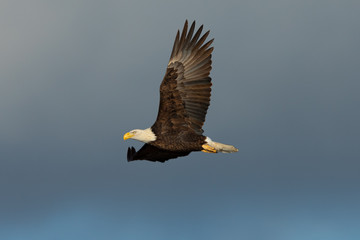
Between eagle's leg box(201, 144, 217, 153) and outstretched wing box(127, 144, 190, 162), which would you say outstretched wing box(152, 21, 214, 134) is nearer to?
eagle's leg box(201, 144, 217, 153)

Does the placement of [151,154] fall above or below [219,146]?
below

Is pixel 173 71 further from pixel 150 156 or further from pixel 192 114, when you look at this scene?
pixel 150 156

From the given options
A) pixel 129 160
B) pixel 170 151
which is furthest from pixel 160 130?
pixel 129 160

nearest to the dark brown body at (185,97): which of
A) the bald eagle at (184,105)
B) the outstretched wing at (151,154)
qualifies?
the bald eagle at (184,105)

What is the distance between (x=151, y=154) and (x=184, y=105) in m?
2.17

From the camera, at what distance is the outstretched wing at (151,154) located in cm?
1947

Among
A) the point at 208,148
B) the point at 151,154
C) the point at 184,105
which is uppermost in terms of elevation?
the point at 184,105

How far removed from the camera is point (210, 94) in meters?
18.7

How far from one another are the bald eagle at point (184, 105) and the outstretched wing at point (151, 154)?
2.18ft

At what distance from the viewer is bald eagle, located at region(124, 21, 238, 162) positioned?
60.5 feet

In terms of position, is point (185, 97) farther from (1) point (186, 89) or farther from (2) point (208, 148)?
(2) point (208, 148)

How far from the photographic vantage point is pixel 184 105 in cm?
1858

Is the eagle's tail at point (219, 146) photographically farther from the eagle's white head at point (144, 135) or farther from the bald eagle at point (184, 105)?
the eagle's white head at point (144, 135)

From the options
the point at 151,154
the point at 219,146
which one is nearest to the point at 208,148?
the point at 219,146
